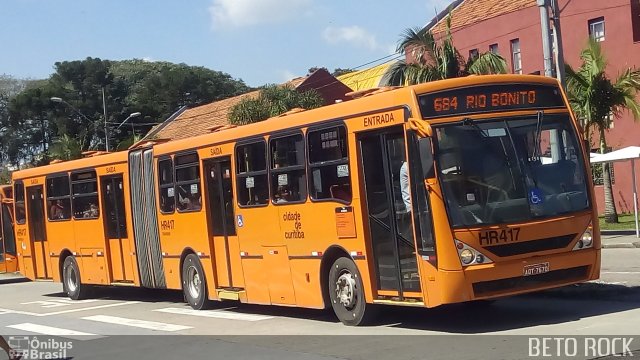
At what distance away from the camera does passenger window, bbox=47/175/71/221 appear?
802 inches

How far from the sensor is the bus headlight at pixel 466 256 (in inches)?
394

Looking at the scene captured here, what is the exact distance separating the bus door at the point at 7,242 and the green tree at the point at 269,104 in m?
12.3

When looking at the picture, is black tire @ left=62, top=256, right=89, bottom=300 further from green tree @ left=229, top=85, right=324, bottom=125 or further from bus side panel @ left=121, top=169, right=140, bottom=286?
green tree @ left=229, top=85, right=324, bottom=125

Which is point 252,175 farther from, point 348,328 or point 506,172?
point 506,172

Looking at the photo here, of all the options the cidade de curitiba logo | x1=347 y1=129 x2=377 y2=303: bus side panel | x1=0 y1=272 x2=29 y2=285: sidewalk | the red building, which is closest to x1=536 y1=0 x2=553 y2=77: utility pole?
x1=347 y1=129 x2=377 y2=303: bus side panel

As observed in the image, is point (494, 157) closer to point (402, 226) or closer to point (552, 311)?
point (402, 226)

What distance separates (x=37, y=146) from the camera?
75.7 metres

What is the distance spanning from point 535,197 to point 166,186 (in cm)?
844

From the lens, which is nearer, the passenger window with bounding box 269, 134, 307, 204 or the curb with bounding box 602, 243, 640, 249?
the passenger window with bounding box 269, 134, 307, 204

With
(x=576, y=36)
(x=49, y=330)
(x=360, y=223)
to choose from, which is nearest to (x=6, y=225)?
(x=49, y=330)

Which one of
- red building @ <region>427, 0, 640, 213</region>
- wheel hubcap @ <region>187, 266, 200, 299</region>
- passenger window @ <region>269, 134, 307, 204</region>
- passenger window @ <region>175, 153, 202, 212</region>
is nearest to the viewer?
passenger window @ <region>269, 134, 307, 204</region>

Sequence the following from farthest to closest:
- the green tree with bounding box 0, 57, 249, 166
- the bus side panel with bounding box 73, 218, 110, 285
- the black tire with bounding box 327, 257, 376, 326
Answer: the green tree with bounding box 0, 57, 249, 166, the bus side panel with bounding box 73, 218, 110, 285, the black tire with bounding box 327, 257, 376, 326

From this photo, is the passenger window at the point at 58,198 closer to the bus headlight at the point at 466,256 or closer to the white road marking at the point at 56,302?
the white road marking at the point at 56,302

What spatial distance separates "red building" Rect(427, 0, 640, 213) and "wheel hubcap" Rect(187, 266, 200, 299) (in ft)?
64.7
